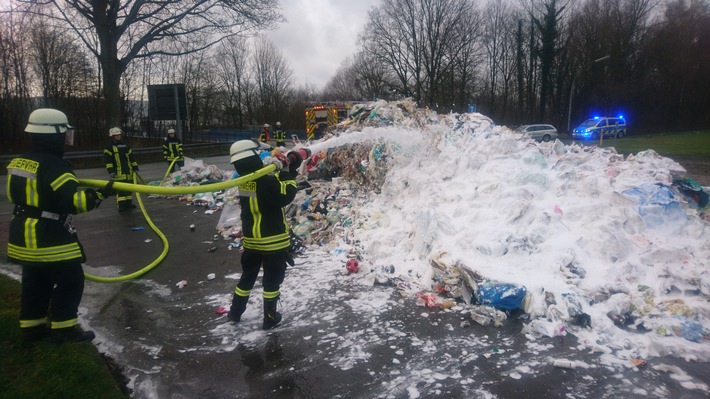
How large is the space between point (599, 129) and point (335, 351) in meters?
36.4

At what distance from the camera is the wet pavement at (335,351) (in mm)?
3309

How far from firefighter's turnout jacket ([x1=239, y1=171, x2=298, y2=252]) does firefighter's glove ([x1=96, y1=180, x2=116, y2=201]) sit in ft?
3.65

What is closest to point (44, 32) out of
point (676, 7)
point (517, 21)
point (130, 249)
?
point (130, 249)

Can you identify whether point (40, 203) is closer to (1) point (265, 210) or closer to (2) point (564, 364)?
(1) point (265, 210)

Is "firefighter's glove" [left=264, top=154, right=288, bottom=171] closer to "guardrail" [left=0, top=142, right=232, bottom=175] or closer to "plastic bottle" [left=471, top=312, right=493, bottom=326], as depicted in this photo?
"plastic bottle" [left=471, top=312, right=493, bottom=326]

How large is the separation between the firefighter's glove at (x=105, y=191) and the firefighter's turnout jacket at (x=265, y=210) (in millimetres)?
1111

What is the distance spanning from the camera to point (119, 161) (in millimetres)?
9953

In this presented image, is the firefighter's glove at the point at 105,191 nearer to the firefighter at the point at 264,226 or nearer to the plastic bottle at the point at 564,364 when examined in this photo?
the firefighter at the point at 264,226

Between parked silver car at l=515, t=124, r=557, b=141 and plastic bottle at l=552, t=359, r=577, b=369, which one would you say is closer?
plastic bottle at l=552, t=359, r=577, b=369

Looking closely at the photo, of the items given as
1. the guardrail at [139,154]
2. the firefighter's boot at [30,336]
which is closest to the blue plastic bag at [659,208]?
the firefighter's boot at [30,336]

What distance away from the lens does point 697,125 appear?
4591 cm

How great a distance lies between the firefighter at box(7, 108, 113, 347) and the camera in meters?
3.46

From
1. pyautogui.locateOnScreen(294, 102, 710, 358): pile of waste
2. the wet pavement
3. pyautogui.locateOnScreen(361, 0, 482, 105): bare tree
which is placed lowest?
the wet pavement

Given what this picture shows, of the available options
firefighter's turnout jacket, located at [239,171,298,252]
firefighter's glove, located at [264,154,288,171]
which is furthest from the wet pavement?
firefighter's glove, located at [264,154,288,171]
